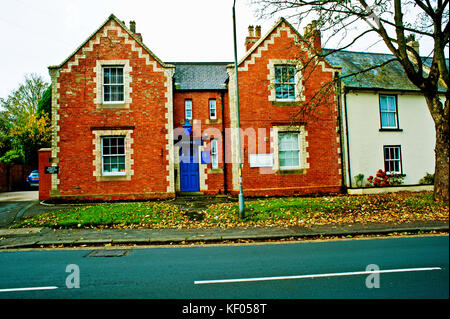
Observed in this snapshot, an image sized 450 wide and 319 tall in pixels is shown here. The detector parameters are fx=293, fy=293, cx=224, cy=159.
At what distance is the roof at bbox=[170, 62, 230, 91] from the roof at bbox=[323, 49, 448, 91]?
7.31 meters

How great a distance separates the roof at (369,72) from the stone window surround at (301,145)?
445 cm

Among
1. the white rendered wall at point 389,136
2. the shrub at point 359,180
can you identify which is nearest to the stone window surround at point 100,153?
the white rendered wall at point 389,136

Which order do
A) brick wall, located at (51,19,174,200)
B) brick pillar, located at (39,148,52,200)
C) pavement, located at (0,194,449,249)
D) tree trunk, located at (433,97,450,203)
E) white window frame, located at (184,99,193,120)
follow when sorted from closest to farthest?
1. tree trunk, located at (433,97,450,203)
2. pavement, located at (0,194,449,249)
3. brick wall, located at (51,19,174,200)
4. brick pillar, located at (39,148,52,200)
5. white window frame, located at (184,99,193,120)

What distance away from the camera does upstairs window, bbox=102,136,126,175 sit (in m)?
16.9

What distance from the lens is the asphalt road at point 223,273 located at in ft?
13.5

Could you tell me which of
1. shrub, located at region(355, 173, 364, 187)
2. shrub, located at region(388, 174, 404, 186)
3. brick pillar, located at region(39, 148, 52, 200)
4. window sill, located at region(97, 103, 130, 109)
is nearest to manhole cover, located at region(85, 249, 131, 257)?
window sill, located at region(97, 103, 130, 109)

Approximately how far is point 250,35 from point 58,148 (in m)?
14.5

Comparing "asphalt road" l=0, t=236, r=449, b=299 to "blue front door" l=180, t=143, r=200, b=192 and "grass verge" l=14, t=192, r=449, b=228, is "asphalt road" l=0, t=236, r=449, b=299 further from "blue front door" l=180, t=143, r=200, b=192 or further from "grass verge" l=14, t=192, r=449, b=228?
"blue front door" l=180, t=143, r=200, b=192

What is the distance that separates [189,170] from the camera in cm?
1847

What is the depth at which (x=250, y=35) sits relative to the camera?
20.7 metres

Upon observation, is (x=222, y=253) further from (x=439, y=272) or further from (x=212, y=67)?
(x=212, y=67)

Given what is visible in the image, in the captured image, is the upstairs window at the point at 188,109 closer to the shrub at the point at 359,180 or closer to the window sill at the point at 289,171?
the window sill at the point at 289,171

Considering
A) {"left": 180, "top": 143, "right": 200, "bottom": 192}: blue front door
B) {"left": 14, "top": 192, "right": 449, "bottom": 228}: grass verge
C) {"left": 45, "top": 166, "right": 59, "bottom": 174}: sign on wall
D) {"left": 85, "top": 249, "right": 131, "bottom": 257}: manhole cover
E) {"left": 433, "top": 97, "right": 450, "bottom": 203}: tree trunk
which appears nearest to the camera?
{"left": 433, "top": 97, "right": 450, "bottom": 203}: tree trunk
